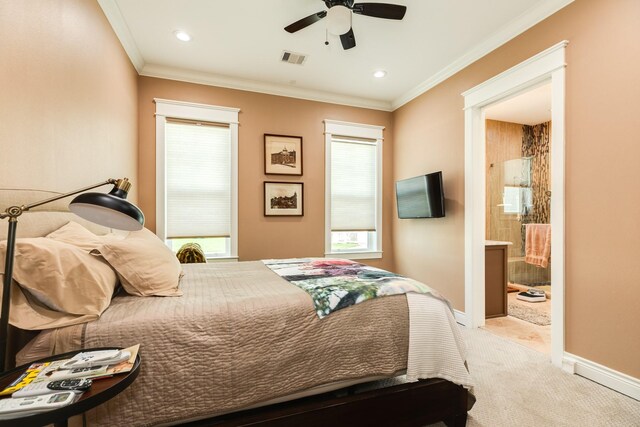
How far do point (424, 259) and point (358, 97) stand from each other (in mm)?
2498

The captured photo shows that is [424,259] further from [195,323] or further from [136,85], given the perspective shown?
[136,85]

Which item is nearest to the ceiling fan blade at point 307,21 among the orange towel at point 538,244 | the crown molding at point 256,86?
the crown molding at point 256,86

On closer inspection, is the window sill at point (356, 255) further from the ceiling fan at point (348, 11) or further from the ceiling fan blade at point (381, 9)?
the ceiling fan blade at point (381, 9)

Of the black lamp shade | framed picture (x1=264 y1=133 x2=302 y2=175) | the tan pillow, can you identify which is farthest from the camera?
framed picture (x1=264 y1=133 x2=302 y2=175)

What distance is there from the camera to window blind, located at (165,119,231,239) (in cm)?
362

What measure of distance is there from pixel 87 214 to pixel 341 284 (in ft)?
4.02

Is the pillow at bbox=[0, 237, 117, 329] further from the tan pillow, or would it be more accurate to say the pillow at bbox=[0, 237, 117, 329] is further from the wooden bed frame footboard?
the wooden bed frame footboard

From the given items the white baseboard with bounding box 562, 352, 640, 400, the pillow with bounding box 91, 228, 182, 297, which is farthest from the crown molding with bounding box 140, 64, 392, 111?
the white baseboard with bounding box 562, 352, 640, 400

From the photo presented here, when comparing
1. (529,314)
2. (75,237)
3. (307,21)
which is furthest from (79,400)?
(529,314)

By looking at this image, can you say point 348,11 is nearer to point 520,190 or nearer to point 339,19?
point 339,19

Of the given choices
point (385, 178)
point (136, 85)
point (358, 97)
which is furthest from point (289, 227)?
point (136, 85)

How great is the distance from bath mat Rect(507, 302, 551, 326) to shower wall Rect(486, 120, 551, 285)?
1.43 metres

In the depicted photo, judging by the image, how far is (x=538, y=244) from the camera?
191 inches

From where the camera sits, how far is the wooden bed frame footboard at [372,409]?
1.32 m
